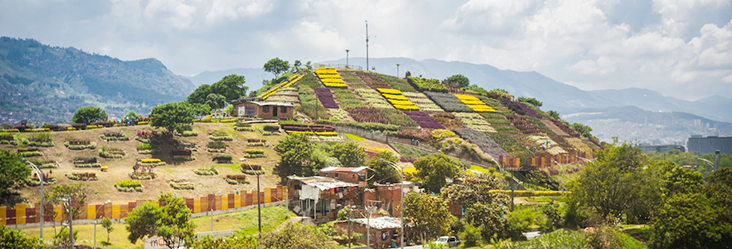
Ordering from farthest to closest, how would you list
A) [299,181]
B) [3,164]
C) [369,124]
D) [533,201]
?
[369,124] → [533,201] → [299,181] → [3,164]

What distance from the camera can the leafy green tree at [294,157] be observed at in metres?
57.6

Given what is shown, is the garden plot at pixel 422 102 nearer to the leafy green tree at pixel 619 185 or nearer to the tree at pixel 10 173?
the leafy green tree at pixel 619 185

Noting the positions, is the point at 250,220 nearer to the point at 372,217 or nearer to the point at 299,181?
the point at 299,181

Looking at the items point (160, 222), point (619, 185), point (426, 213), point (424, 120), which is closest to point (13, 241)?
point (160, 222)

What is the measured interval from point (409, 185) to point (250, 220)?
19264 millimetres

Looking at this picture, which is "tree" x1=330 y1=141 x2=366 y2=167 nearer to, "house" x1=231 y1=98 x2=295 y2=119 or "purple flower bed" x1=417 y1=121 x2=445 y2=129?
"house" x1=231 y1=98 x2=295 y2=119

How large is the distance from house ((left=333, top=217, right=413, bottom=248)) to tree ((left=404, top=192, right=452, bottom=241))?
171cm

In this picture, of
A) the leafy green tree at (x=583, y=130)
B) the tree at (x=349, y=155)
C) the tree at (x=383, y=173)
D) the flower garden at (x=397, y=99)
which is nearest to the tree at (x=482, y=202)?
the tree at (x=383, y=173)

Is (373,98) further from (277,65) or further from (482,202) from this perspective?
(482,202)

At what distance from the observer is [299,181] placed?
52.5 meters

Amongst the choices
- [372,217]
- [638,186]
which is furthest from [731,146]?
[372,217]

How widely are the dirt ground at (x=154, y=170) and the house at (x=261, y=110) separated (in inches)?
536

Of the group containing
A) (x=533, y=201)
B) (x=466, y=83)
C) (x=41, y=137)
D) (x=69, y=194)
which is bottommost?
(x=533, y=201)

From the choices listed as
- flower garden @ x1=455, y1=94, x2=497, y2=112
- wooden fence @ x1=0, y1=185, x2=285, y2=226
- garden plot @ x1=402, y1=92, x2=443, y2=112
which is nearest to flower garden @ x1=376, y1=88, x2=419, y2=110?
garden plot @ x1=402, y1=92, x2=443, y2=112
